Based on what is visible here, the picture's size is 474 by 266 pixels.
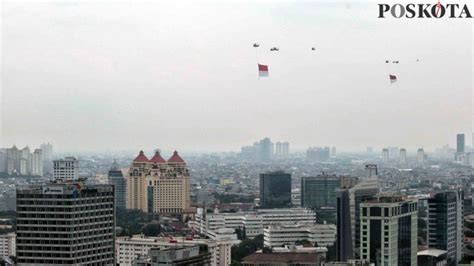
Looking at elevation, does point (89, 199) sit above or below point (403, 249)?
above

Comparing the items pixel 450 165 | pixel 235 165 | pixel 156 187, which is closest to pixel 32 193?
pixel 156 187

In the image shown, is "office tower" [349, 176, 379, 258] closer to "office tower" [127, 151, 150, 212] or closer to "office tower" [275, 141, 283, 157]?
"office tower" [127, 151, 150, 212]

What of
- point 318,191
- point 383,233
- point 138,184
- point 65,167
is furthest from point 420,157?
point 383,233

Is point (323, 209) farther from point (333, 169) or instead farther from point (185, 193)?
point (333, 169)

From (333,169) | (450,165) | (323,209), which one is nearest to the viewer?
(323,209)

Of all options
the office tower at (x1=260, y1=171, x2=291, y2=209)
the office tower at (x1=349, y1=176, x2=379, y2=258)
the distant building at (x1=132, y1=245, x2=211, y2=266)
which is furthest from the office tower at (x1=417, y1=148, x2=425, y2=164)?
the distant building at (x1=132, y1=245, x2=211, y2=266)

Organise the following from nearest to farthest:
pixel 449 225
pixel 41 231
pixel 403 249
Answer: pixel 41 231 < pixel 403 249 < pixel 449 225
